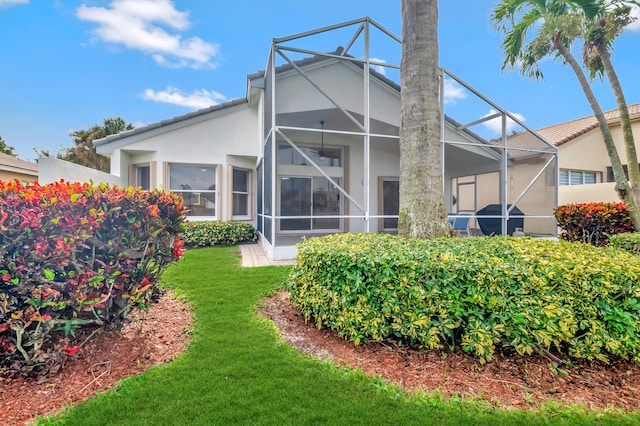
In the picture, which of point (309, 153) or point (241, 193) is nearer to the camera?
point (241, 193)

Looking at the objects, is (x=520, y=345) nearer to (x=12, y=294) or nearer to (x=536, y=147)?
(x=12, y=294)

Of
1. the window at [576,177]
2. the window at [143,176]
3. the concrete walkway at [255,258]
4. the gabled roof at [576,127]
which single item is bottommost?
the concrete walkway at [255,258]

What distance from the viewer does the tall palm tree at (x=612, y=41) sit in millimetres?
8562

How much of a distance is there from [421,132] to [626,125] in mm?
8644

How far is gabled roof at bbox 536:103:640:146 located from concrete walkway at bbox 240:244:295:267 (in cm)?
1636

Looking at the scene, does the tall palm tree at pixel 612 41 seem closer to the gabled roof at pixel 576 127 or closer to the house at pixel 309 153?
the house at pixel 309 153

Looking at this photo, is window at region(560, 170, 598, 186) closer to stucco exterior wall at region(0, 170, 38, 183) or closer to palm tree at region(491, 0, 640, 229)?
palm tree at region(491, 0, 640, 229)

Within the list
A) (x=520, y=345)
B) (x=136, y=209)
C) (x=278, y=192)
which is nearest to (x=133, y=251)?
(x=136, y=209)

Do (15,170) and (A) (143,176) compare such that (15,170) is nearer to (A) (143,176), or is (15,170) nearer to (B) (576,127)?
(A) (143,176)

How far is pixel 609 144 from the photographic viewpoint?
29.9 ft

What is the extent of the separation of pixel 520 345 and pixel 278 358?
2307mm

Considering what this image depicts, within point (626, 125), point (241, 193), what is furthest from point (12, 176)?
point (626, 125)

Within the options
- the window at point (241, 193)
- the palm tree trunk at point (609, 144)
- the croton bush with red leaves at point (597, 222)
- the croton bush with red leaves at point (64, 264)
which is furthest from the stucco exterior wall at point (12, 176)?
the palm tree trunk at point (609, 144)

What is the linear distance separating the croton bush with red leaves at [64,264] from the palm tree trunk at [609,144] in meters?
11.7
